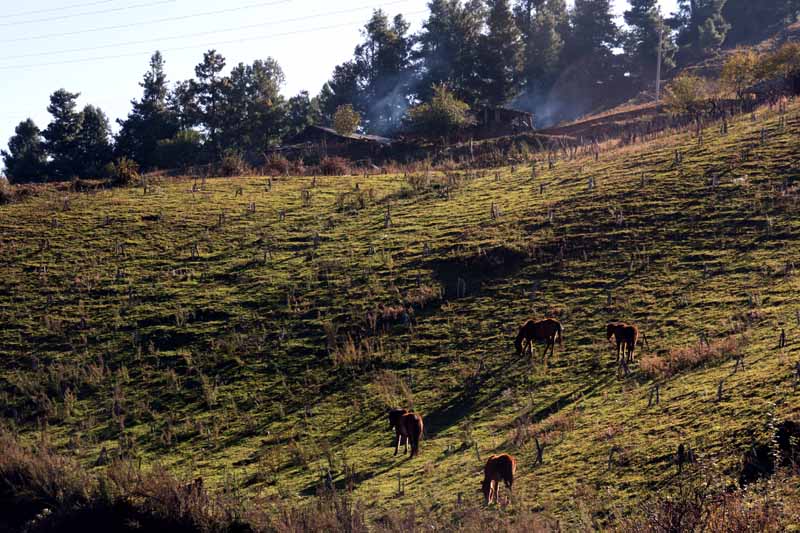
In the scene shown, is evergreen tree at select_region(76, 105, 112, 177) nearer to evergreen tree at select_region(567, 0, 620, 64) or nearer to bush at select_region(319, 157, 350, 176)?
bush at select_region(319, 157, 350, 176)

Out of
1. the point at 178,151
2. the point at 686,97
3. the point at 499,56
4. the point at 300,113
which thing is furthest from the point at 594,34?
the point at 178,151

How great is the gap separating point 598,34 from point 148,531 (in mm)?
110756

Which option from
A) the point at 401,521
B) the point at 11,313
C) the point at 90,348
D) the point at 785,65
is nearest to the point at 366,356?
the point at 90,348

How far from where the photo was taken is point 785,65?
223 ft

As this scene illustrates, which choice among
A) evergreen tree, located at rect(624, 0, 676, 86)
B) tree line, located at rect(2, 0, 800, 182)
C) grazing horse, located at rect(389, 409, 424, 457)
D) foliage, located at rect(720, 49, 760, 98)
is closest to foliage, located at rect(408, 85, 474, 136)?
tree line, located at rect(2, 0, 800, 182)

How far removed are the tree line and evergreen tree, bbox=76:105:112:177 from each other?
136 millimetres

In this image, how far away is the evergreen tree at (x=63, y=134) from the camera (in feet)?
291

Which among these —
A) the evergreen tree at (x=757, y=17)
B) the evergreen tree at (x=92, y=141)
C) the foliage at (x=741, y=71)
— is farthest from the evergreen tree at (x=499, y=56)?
the evergreen tree at (x=757, y=17)

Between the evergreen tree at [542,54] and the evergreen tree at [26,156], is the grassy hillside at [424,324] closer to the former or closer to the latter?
the evergreen tree at [26,156]

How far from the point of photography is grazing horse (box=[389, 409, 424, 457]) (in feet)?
73.7

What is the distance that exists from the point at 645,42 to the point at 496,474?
10843 centimetres

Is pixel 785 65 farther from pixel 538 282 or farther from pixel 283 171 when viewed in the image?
pixel 538 282

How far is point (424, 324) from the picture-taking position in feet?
103

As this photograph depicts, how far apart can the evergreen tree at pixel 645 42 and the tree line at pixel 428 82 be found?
163 millimetres
